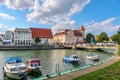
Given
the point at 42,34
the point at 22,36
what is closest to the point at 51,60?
the point at 22,36

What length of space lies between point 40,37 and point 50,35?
1125 cm

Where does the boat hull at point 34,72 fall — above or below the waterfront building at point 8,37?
below

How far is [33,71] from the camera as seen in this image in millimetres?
35500

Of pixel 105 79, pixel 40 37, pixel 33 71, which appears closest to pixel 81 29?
pixel 40 37

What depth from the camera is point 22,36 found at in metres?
154

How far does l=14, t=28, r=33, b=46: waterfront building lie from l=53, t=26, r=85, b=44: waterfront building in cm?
3383

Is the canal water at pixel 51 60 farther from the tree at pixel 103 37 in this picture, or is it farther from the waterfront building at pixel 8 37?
the tree at pixel 103 37

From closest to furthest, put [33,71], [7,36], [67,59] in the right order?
1. [33,71]
2. [67,59]
3. [7,36]

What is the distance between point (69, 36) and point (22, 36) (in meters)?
45.0

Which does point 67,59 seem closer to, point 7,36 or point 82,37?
point 7,36

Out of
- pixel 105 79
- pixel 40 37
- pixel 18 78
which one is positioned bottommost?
pixel 18 78

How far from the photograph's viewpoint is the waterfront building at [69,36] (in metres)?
176

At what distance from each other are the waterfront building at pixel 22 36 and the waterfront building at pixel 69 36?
111 feet

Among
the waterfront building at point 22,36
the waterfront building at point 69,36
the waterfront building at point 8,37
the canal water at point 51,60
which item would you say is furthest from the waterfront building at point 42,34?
the canal water at point 51,60
